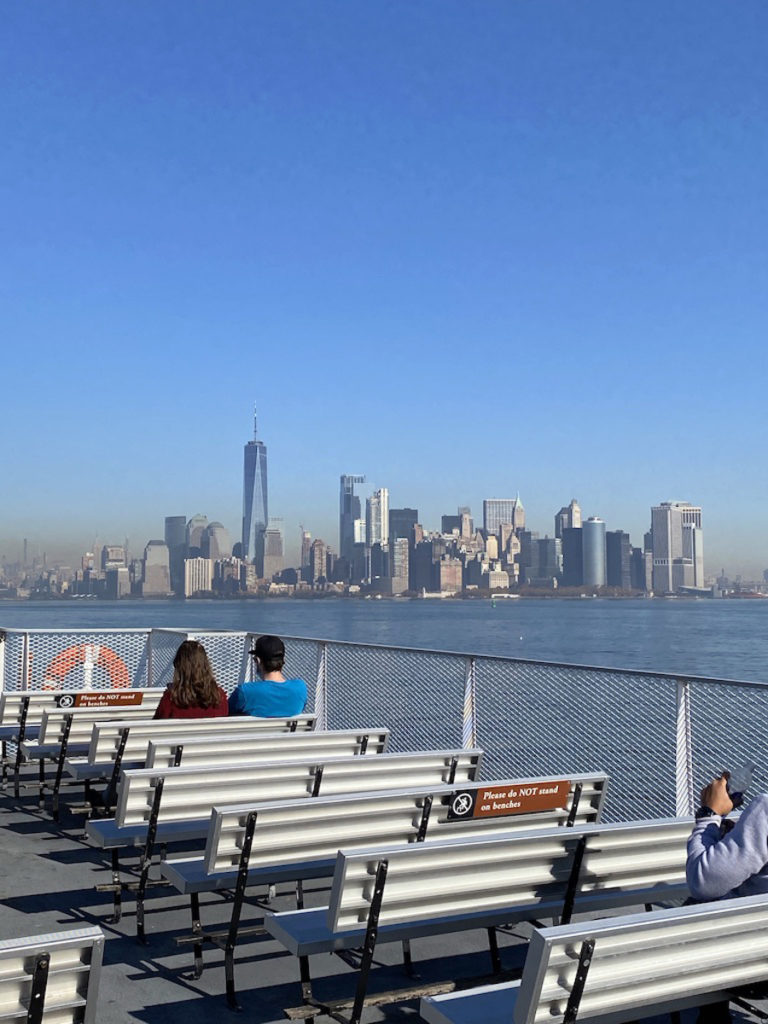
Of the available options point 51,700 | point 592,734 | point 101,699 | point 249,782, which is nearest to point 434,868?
point 249,782

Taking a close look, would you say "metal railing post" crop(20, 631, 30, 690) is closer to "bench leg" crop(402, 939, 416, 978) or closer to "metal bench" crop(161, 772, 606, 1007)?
"metal bench" crop(161, 772, 606, 1007)

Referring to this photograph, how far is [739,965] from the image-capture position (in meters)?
3.42

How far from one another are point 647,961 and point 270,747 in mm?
3053

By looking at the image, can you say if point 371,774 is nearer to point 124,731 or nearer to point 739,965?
point 124,731

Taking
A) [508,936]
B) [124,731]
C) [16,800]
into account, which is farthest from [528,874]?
[16,800]

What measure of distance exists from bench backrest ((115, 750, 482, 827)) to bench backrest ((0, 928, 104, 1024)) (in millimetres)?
2352

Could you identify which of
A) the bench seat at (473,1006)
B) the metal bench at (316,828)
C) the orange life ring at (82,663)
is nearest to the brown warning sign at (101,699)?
the metal bench at (316,828)

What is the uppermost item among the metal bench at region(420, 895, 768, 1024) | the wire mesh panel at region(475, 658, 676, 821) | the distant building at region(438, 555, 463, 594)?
the distant building at region(438, 555, 463, 594)

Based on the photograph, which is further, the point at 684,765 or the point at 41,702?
the point at 41,702

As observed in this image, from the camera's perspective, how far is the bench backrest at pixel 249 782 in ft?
16.8

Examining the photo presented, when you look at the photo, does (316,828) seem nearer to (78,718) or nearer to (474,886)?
(474,886)

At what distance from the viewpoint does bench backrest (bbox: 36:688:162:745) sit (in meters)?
7.55

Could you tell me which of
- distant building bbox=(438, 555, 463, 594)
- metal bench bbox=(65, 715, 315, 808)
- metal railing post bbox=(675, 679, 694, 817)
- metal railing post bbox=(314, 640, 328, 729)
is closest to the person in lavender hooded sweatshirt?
metal railing post bbox=(675, 679, 694, 817)

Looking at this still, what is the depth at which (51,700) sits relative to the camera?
8.35m
